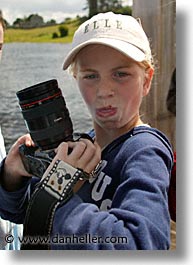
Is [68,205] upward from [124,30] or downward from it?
downward

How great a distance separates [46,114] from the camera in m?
0.73

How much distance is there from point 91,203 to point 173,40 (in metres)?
0.31

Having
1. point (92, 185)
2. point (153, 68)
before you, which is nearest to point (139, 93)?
point (153, 68)

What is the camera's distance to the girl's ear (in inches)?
30.0

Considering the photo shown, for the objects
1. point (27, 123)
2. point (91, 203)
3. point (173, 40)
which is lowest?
point (91, 203)

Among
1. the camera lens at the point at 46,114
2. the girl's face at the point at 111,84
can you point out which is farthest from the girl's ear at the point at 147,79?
the camera lens at the point at 46,114

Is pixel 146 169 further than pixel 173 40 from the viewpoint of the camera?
No

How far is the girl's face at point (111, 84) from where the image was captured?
29.0 inches

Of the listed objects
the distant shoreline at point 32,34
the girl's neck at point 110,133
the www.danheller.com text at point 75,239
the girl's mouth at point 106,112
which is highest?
the distant shoreline at point 32,34

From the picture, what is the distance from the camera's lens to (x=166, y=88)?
820 mm

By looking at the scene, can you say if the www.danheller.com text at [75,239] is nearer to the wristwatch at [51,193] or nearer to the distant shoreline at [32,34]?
the wristwatch at [51,193]

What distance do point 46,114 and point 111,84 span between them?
4.4 inches

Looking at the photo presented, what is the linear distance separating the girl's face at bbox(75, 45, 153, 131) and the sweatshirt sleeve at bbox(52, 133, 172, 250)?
7cm

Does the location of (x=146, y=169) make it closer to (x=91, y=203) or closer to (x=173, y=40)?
(x=91, y=203)
